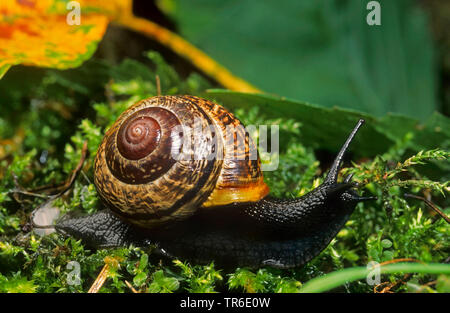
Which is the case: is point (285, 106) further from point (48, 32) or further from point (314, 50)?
point (48, 32)

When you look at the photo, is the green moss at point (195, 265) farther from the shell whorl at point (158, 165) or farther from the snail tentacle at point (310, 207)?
the shell whorl at point (158, 165)

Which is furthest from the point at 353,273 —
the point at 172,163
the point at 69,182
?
the point at 69,182

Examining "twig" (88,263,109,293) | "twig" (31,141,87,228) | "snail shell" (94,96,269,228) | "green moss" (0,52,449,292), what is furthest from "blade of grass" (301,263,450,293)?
"twig" (31,141,87,228)

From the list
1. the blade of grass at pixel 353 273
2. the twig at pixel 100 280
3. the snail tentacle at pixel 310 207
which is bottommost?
the twig at pixel 100 280

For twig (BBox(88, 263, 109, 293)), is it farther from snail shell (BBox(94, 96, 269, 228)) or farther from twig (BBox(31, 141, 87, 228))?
twig (BBox(31, 141, 87, 228))

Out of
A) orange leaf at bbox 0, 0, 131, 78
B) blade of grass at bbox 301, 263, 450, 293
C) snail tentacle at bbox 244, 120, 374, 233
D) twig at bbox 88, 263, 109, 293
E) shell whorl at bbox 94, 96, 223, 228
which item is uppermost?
orange leaf at bbox 0, 0, 131, 78

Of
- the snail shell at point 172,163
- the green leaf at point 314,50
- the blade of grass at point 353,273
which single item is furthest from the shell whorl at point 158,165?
the green leaf at point 314,50

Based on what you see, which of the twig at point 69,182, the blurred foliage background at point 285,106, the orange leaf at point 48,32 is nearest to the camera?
the blurred foliage background at point 285,106

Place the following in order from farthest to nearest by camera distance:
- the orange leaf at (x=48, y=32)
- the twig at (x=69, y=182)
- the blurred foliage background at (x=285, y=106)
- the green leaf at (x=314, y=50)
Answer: the green leaf at (x=314, y=50), the orange leaf at (x=48, y=32), the twig at (x=69, y=182), the blurred foliage background at (x=285, y=106)
